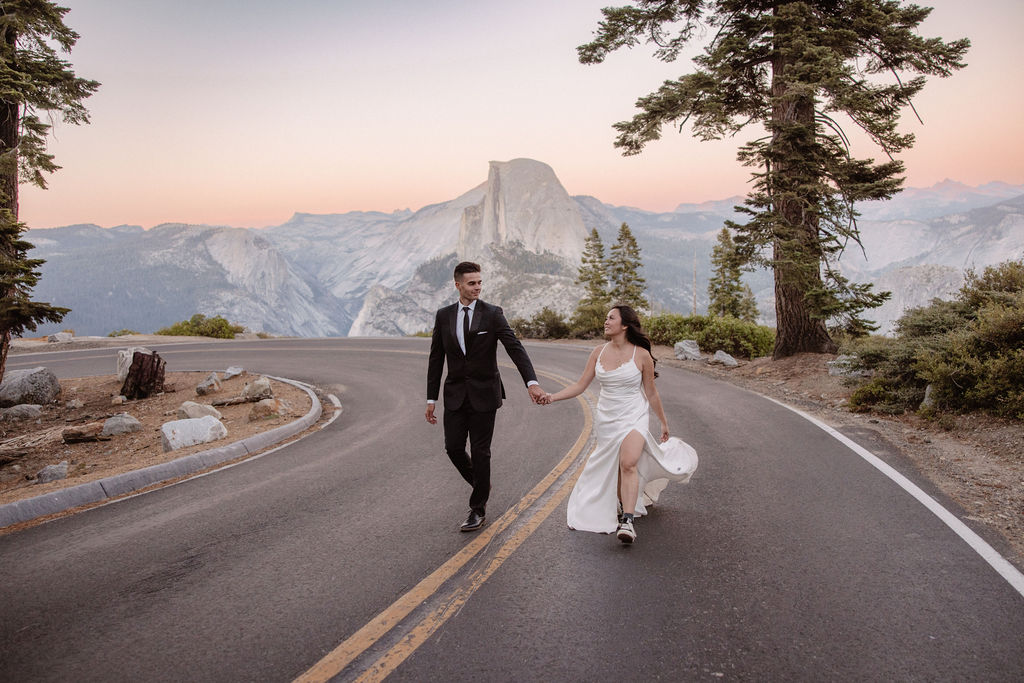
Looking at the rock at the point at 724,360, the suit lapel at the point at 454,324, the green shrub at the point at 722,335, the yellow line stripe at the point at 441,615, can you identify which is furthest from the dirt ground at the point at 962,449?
the green shrub at the point at 722,335

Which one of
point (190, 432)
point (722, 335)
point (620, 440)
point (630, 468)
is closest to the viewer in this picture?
point (630, 468)

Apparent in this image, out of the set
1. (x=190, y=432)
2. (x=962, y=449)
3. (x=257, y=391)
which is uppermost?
(x=962, y=449)

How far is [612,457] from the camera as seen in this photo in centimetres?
460

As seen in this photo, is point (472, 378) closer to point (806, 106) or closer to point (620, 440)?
point (620, 440)

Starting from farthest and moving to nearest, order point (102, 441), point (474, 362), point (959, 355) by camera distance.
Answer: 1. point (102, 441)
2. point (959, 355)
3. point (474, 362)

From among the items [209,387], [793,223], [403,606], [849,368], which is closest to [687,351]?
[793,223]

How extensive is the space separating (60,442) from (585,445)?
379 inches

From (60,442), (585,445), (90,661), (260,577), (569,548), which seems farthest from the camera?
(60,442)

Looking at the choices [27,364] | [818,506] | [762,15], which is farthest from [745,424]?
[27,364]

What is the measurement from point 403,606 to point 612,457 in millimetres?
1993

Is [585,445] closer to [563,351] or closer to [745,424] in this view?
[745,424]

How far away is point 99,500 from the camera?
616 centimetres

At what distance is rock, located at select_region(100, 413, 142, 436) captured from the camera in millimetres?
10391

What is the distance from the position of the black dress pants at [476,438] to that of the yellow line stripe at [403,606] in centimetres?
29
